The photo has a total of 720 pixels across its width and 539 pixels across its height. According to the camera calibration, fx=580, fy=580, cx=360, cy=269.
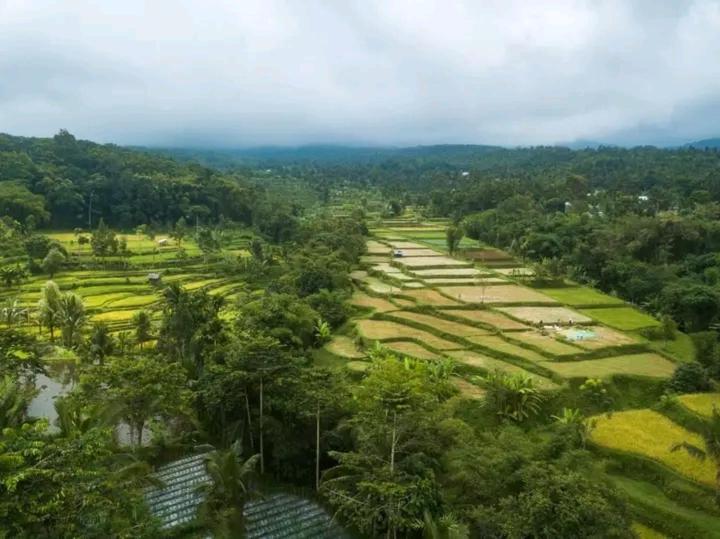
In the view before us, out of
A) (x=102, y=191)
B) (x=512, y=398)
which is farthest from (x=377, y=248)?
(x=102, y=191)

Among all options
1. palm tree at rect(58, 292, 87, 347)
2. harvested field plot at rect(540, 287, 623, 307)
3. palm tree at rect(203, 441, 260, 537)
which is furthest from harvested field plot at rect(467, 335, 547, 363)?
palm tree at rect(58, 292, 87, 347)

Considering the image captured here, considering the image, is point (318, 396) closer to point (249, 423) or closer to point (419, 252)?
point (249, 423)

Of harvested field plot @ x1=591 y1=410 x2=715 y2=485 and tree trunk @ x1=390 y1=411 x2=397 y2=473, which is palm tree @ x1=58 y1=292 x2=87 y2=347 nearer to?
tree trunk @ x1=390 y1=411 x2=397 y2=473

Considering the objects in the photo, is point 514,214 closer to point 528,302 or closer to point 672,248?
point 672,248

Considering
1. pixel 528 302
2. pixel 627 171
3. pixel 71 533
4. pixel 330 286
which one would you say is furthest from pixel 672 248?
pixel 627 171

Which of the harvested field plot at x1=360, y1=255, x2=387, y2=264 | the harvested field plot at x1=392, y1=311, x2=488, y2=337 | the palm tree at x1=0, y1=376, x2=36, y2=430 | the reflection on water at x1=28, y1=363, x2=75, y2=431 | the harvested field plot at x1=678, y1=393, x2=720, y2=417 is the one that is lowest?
the reflection on water at x1=28, y1=363, x2=75, y2=431

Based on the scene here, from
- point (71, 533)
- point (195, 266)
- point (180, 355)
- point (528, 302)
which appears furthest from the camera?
point (195, 266)

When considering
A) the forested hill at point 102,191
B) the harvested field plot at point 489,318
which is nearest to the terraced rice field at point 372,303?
the harvested field plot at point 489,318
